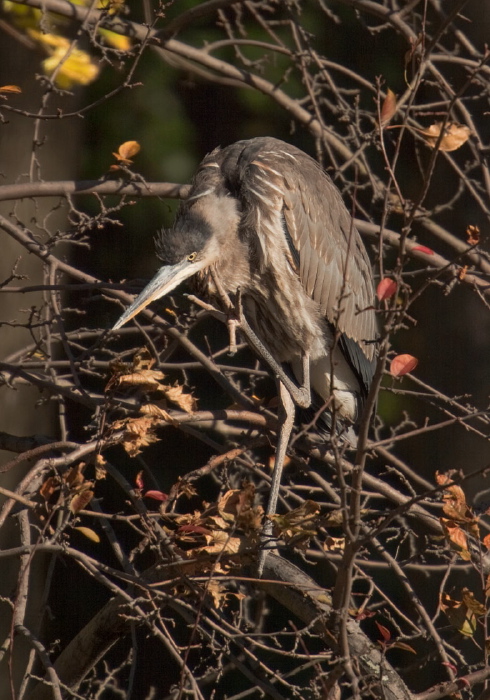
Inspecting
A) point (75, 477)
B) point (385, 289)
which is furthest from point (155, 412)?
point (385, 289)

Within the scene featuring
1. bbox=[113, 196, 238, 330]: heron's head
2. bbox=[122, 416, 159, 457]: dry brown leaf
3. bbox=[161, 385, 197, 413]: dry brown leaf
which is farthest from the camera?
bbox=[113, 196, 238, 330]: heron's head

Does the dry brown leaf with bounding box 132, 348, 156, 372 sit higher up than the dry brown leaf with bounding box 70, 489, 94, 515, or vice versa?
the dry brown leaf with bounding box 132, 348, 156, 372

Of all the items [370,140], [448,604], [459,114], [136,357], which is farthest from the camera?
[459,114]

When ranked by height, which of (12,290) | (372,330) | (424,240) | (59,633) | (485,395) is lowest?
(59,633)

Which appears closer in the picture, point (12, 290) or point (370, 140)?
point (12, 290)

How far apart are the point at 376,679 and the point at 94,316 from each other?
147 inches

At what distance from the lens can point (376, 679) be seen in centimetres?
188

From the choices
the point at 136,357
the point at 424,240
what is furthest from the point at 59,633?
the point at 136,357

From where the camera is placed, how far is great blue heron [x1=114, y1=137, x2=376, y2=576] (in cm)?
331

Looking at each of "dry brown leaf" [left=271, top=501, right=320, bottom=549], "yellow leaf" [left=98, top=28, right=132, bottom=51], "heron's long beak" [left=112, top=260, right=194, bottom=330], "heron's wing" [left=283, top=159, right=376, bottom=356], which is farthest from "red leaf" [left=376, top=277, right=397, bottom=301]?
"yellow leaf" [left=98, top=28, right=132, bottom=51]

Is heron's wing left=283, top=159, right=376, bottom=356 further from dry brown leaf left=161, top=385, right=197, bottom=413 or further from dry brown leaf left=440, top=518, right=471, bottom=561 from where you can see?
dry brown leaf left=440, top=518, right=471, bottom=561

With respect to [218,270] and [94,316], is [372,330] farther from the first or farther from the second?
[94,316]

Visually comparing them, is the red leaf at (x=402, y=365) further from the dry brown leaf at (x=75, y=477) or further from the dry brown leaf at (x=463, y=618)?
the dry brown leaf at (x=75, y=477)

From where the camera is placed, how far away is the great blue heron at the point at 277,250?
10.9ft
